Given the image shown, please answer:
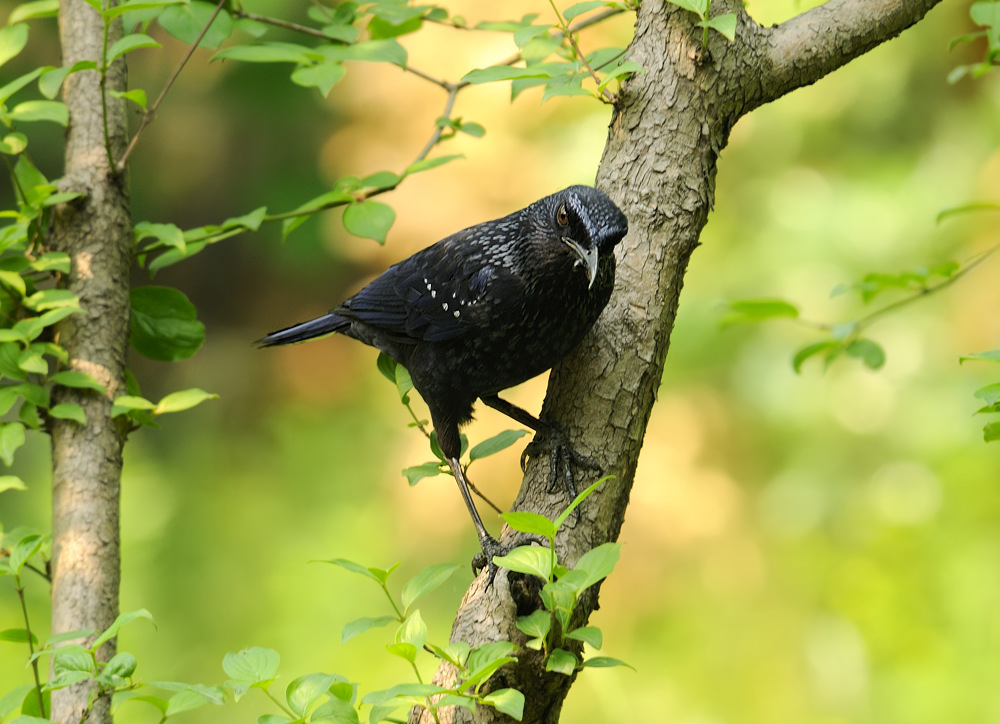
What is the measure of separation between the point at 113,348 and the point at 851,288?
5.66 ft

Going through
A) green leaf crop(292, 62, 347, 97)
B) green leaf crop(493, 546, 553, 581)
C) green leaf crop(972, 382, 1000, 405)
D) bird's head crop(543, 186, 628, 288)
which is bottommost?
green leaf crop(493, 546, 553, 581)

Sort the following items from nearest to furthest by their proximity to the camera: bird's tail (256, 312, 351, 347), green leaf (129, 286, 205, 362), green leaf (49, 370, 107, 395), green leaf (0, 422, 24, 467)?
green leaf (0, 422, 24, 467), green leaf (49, 370, 107, 395), green leaf (129, 286, 205, 362), bird's tail (256, 312, 351, 347)

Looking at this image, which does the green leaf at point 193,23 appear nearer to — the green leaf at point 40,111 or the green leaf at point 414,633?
the green leaf at point 40,111

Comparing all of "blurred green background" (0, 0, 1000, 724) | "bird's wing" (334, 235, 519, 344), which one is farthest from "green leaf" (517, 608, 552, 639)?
"blurred green background" (0, 0, 1000, 724)

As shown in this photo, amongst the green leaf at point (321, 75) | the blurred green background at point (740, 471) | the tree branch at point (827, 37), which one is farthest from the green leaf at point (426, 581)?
the blurred green background at point (740, 471)

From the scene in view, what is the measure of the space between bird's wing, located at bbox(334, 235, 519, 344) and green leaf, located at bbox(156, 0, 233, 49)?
2.43 ft

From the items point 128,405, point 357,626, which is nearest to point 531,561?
point 357,626

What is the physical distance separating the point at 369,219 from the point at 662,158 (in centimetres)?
66

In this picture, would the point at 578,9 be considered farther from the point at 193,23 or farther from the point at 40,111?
the point at 40,111

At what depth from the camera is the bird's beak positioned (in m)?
1.82

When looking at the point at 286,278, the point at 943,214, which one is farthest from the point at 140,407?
the point at 286,278

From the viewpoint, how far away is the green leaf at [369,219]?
2047 mm

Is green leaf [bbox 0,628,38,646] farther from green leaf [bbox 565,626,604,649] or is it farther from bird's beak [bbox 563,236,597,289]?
bird's beak [bbox 563,236,597,289]

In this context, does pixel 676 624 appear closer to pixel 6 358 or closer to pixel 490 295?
pixel 490 295
